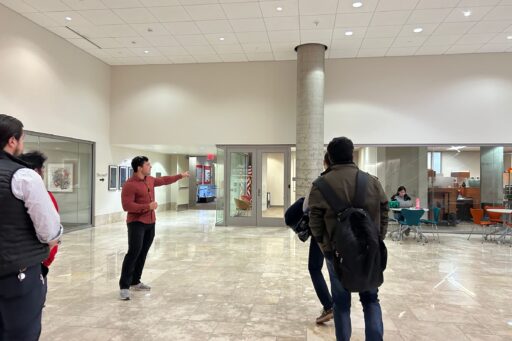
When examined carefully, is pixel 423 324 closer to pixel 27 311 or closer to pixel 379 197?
pixel 379 197

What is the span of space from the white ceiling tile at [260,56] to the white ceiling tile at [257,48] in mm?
228

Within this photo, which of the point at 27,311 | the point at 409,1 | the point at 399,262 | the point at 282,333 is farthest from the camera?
the point at 409,1

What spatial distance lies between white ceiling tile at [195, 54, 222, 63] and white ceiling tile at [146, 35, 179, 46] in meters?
1.08

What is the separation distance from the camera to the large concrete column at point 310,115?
969cm

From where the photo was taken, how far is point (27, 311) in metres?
1.84

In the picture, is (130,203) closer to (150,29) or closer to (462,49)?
(150,29)

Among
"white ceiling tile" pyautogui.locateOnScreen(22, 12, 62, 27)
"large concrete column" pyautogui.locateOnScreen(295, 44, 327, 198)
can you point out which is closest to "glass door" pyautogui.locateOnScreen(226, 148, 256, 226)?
"large concrete column" pyautogui.locateOnScreen(295, 44, 327, 198)

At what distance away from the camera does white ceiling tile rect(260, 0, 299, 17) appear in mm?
7516

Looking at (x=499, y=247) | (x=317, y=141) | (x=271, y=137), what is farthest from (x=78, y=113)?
(x=499, y=247)

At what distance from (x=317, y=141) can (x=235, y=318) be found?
671cm

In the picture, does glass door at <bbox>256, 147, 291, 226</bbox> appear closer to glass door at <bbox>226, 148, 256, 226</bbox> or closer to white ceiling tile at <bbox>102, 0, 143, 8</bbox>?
glass door at <bbox>226, 148, 256, 226</bbox>

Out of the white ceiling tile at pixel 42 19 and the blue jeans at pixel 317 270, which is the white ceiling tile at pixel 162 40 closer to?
the white ceiling tile at pixel 42 19

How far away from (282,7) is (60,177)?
23.6ft

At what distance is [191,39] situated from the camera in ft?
31.2
